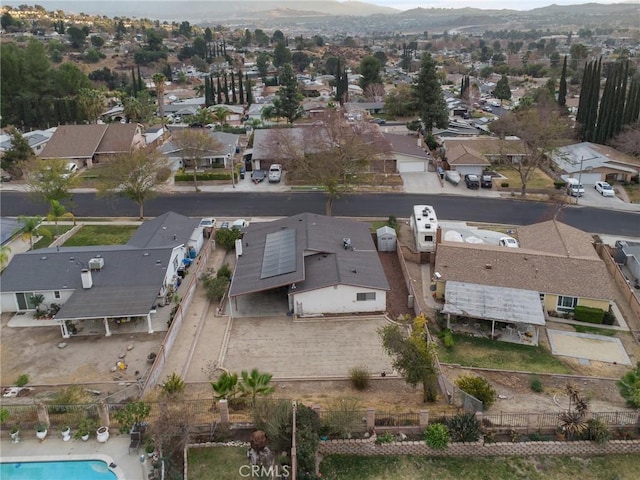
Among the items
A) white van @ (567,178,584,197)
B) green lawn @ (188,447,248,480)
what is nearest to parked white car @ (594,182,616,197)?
white van @ (567,178,584,197)

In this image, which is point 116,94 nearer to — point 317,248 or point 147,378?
point 317,248

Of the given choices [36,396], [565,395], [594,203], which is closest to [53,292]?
[36,396]

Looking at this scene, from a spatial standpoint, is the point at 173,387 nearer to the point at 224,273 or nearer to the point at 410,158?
the point at 224,273

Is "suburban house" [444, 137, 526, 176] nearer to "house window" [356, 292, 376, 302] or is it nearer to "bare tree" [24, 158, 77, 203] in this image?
"house window" [356, 292, 376, 302]

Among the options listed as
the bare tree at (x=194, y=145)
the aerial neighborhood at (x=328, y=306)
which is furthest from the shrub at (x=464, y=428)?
the bare tree at (x=194, y=145)

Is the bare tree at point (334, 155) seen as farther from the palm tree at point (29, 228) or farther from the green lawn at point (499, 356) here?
the palm tree at point (29, 228)
